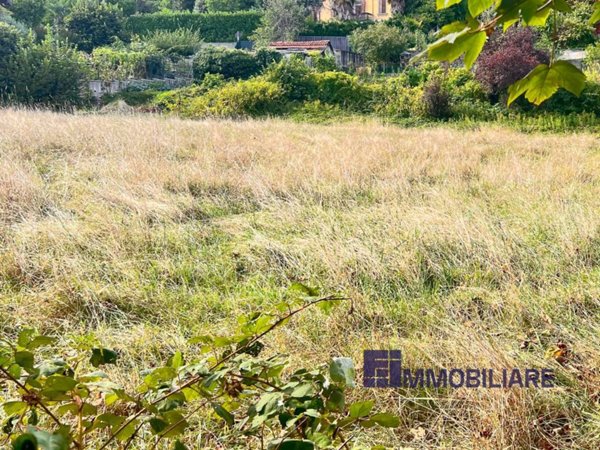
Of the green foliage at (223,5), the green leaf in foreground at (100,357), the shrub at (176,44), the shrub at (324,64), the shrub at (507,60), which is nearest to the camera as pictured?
the green leaf in foreground at (100,357)

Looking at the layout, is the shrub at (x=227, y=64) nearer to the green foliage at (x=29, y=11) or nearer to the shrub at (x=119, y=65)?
the shrub at (x=119, y=65)

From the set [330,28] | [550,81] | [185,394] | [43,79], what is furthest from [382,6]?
[185,394]

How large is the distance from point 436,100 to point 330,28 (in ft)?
74.0

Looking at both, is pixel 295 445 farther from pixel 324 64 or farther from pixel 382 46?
pixel 382 46

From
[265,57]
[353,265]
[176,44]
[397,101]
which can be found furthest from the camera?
[176,44]

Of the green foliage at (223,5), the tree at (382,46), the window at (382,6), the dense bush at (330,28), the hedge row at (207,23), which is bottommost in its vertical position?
the tree at (382,46)

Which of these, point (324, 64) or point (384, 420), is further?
point (324, 64)

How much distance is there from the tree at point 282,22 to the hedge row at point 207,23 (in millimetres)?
3870

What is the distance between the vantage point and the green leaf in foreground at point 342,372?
89cm

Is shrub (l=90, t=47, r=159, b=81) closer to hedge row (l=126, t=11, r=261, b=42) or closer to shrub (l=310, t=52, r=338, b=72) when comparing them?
shrub (l=310, t=52, r=338, b=72)

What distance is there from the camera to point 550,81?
796mm

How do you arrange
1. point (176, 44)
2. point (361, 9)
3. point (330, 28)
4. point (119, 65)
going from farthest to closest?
point (361, 9), point (330, 28), point (176, 44), point (119, 65)

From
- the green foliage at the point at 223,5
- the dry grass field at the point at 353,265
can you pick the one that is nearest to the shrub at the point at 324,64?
the dry grass field at the point at 353,265

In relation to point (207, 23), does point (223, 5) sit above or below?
above
